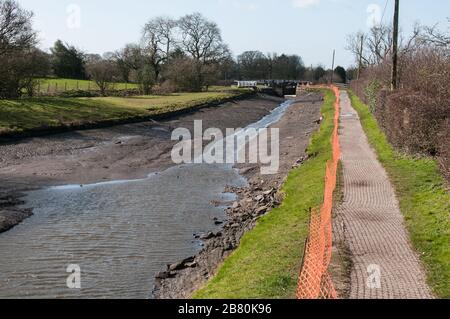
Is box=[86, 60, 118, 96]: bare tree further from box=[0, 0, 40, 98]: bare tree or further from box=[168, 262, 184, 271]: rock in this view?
box=[168, 262, 184, 271]: rock

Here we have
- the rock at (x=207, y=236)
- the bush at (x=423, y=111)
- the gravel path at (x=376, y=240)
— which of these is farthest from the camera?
the bush at (x=423, y=111)

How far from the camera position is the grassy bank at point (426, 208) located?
34.1 ft

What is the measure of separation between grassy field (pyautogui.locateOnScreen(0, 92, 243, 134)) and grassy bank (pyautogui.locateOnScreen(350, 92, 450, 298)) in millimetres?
21303

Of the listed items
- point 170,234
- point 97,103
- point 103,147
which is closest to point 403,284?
point 170,234

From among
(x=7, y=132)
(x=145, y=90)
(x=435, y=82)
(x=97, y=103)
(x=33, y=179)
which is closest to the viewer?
(x=435, y=82)

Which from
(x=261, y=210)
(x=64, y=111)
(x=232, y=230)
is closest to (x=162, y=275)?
(x=232, y=230)

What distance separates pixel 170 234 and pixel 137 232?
996 millimetres

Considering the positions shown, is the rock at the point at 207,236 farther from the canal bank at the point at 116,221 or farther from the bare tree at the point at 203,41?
the bare tree at the point at 203,41

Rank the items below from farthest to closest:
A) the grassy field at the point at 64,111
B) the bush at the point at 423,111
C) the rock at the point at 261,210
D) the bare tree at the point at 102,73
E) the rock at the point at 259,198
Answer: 1. the bare tree at the point at 102,73
2. the grassy field at the point at 64,111
3. the rock at the point at 259,198
4. the bush at the point at 423,111
5. the rock at the point at 261,210

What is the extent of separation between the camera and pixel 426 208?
14180 mm

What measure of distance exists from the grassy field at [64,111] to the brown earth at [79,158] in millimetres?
1618

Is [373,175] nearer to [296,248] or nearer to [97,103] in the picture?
[296,248]

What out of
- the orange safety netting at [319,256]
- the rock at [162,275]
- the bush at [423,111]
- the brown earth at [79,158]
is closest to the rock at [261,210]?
the orange safety netting at [319,256]
